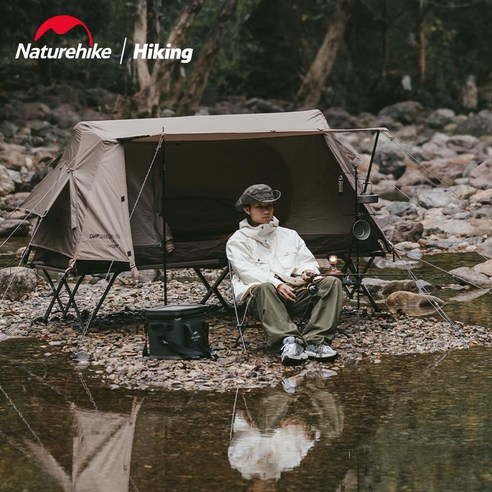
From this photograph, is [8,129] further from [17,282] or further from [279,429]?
[279,429]

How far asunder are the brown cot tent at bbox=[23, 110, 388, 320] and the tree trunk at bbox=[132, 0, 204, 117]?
12360mm

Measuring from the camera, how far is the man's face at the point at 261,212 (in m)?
8.50

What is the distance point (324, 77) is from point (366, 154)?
5405 mm

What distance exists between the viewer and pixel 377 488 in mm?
5027

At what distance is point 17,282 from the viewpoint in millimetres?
11492

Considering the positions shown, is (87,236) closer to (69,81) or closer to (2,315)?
(2,315)

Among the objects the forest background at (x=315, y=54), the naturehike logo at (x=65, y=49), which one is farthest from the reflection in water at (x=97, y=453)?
the forest background at (x=315, y=54)

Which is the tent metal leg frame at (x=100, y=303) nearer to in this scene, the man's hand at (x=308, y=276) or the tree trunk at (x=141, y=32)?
the man's hand at (x=308, y=276)

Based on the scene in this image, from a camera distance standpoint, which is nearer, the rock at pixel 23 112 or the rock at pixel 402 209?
the rock at pixel 402 209

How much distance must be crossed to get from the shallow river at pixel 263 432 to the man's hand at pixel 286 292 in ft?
2.35

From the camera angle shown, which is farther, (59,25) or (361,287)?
(59,25)

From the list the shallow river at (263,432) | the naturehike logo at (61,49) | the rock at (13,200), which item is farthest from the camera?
the naturehike logo at (61,49)

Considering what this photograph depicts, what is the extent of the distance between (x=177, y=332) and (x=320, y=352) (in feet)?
3.43

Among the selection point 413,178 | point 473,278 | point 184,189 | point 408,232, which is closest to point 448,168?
point 413,178
